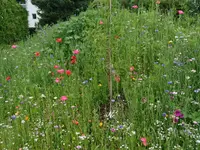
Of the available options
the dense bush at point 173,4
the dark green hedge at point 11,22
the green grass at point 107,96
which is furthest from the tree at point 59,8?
the green grass at point 107,96

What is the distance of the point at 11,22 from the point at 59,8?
2070 millimetres

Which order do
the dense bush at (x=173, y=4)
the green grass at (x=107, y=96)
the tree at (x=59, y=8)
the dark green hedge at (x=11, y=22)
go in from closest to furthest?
the green grass at (x=107, y=96)
the dense bush at (x=173, y=4)
the dark green hedge at (x=11, y=22)
the tree at (x=59, y=8)

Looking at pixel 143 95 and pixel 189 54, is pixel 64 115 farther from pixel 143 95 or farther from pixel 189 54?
pixel 189 54

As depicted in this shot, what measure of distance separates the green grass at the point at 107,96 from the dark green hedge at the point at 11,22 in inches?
234

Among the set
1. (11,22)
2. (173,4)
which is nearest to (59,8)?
(11,22)

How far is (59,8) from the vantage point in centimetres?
1155

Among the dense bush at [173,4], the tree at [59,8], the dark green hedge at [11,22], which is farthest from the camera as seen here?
the tree at [59,8]

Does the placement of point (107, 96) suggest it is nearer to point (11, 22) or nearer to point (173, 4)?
point (173, 4)

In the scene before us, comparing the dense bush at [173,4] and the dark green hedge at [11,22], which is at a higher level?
the dense bush at [173,4]

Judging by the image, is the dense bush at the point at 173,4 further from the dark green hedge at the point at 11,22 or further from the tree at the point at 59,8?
the dark green hedge at the point at 11,22

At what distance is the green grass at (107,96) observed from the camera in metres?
2.41

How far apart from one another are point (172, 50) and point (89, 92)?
3.98 ft

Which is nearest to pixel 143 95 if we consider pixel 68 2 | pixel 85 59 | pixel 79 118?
pixel 79 118

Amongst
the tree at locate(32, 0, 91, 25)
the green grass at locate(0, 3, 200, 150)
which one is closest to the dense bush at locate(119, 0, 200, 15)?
the green grass at locate(0, 3, 200, 150)
